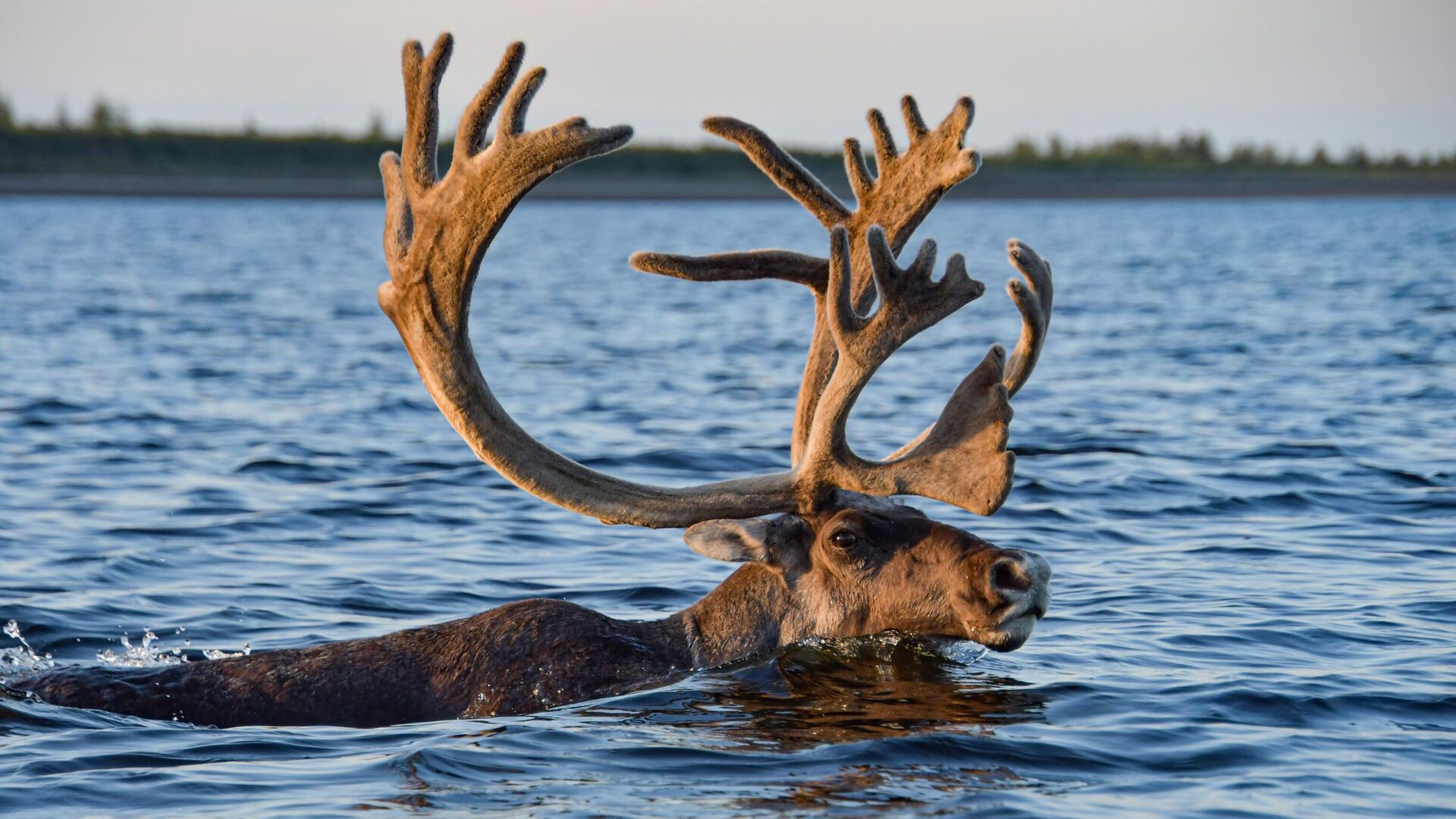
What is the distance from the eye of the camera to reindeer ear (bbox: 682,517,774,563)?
24.0ft

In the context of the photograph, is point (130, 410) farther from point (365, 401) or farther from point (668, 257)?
point (668, 257)

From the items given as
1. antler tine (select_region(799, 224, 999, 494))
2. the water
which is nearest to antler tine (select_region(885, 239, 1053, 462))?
antler tine (select_region(799, 224, 999, 494))

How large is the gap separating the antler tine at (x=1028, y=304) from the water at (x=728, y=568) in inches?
51.3

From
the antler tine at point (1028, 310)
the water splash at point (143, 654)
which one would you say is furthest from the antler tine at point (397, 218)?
the water splash at point (143, 654)

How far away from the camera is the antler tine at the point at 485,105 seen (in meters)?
6.79

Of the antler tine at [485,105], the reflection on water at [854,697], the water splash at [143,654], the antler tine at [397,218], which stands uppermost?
the antler tine at [485,105]

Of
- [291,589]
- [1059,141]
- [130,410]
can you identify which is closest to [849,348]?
[291,589]

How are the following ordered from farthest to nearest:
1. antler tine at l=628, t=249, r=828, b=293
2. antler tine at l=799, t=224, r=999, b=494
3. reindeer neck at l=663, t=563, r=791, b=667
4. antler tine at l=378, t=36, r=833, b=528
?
reindeer neck at l=663, t=563, r=791, b=667
antler tine at l=628, t=249, r=828, b=293
antler tine at l=799, t=224, r=999, b=494
antler tine at l=378, t=36, r=833, b=528

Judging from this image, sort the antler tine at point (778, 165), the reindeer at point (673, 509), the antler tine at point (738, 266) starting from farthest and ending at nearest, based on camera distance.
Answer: the antler tine at point (778, 165) < the antler tine at point (738, 266) < the reindeer at point (673, 509)

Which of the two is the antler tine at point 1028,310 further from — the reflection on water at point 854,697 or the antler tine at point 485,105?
the antler tine at point 485,105

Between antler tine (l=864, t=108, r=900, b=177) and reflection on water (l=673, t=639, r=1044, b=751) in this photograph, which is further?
antler tine (l=864, t=108, r=900, b=177)

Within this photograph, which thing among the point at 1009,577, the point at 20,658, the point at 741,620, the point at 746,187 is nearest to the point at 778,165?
the point at 741,620

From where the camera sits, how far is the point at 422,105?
272 inches

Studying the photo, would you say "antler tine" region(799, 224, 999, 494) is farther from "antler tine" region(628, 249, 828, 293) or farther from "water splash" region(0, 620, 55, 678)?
"water splash" region(0, 620, 55, 678)
